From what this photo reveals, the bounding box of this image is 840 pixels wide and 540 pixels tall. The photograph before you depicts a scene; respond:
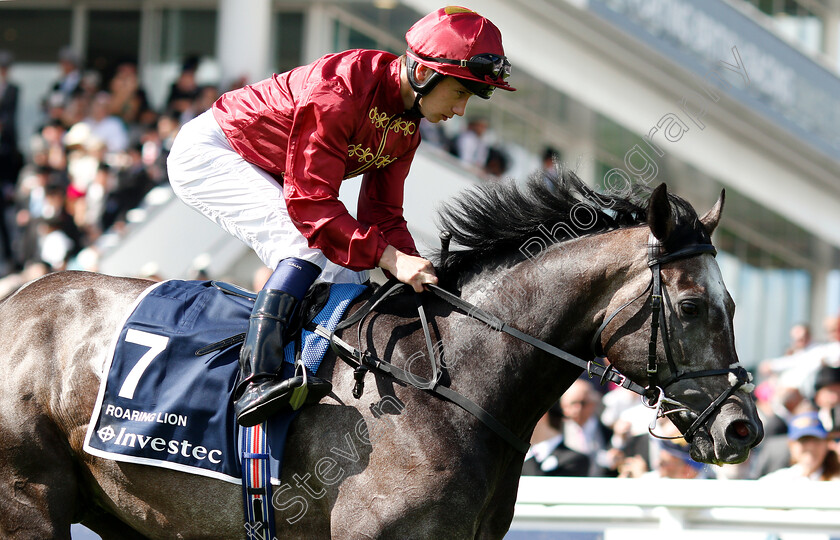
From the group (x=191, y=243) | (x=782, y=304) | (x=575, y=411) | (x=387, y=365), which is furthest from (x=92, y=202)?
(x=782, y=304)

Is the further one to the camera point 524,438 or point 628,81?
point 628,81

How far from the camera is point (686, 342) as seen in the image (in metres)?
2.90

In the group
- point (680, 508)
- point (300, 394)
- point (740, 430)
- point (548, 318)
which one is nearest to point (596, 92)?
point (680, 508)

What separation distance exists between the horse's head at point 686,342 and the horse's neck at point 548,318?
7 cm

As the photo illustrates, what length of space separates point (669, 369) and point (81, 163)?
7.61 m

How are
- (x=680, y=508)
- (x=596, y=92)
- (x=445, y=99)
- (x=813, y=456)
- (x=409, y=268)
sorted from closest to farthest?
(x=409, y=268) → (x=445, y=99) → (x=680, y=508) → (x=813, y=456) → (x=596, y=92)

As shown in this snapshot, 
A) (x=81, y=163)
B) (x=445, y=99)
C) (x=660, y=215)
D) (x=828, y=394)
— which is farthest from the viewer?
(x=81, y=163)

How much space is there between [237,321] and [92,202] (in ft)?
21.3

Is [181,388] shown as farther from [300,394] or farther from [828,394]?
[828,394]

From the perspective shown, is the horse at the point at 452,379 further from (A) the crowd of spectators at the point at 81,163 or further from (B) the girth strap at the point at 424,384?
(A) the crowd of spectators at the point at 81,163

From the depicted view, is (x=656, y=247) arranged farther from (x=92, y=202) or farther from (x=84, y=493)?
(x=92, y=202)

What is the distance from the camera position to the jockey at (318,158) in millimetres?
3014

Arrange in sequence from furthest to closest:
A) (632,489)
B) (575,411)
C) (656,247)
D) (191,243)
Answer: (191,243) → (575,411) → (632,489) → (656,247)

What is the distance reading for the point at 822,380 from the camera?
20.5 ft
